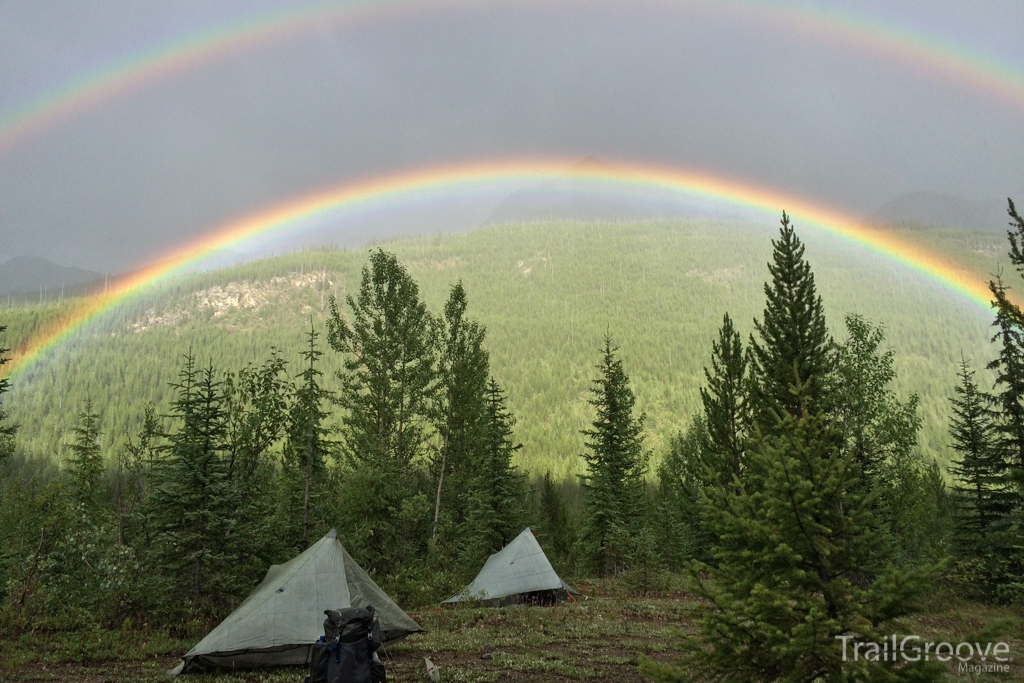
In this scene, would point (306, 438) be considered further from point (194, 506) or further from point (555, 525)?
point (555, 525)

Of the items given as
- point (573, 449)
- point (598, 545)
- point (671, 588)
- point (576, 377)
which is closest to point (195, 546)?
point (671, 588)

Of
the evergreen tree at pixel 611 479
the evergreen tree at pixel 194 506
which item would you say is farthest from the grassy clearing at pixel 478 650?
the evergreen tree at pixel 611 479

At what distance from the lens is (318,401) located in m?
23.5

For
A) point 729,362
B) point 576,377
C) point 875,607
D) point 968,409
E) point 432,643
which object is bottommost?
point 432,643

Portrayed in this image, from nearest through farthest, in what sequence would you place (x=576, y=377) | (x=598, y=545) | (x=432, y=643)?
(x=432, y=643)
(x=598, y=545)
(x=576, y=377)

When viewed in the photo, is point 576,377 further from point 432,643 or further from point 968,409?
point 432,643

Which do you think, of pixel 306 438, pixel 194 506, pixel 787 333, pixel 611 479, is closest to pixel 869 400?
pixel 787 333

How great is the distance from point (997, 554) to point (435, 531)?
28834mm

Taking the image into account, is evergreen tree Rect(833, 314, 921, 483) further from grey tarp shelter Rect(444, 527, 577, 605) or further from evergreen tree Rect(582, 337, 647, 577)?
grey tarp shelter Rect(444, 527, 577, 605)

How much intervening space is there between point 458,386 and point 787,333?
1732cm

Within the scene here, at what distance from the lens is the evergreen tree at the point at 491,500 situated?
3005cm

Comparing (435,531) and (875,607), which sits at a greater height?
(875,607)

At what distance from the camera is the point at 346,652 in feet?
26.6

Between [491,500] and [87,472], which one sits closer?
[87,472]
